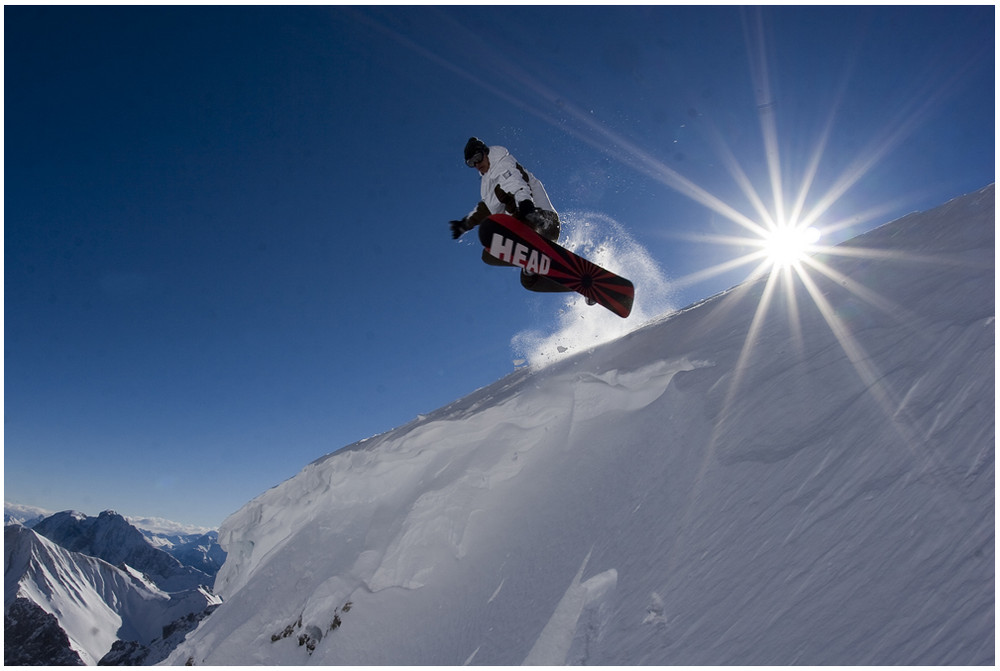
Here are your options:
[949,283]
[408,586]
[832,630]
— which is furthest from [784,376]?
[408,586]

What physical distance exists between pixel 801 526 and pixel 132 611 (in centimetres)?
23191

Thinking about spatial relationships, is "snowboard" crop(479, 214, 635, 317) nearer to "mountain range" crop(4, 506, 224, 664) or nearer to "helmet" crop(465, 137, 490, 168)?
"helmet" crop(465, 137, 490, 168)

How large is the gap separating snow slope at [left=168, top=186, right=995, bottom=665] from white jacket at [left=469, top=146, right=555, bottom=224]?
2326 millimetres

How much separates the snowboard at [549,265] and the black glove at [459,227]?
0.44 meters

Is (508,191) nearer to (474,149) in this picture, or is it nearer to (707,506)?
(474,149)

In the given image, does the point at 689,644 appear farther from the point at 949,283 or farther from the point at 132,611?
the point at 132,611

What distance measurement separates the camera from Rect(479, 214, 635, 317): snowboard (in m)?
6.38

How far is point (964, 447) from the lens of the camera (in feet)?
7.20

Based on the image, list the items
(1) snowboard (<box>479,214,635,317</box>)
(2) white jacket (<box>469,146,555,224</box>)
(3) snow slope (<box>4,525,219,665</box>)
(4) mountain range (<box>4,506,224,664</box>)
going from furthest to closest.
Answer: (3) snow slope (<box>4,525,219,665</box>) < (4) mountain range (<box>4,506,224,664</box>) < (1) snowboard (<box>479,214,635,317</box>) < (2) white jacket (<box>469,146,555,224</box>)

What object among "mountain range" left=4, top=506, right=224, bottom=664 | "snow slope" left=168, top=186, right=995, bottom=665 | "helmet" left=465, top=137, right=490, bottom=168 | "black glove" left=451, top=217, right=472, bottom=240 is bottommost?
"mountain range" left=4, top=506, right=224, bottom=664

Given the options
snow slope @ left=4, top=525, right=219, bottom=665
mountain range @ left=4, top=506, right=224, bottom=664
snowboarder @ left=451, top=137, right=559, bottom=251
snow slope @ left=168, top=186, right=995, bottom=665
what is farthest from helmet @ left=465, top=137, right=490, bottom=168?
snow slope @ left=4, top=525, right=219, bottom=665

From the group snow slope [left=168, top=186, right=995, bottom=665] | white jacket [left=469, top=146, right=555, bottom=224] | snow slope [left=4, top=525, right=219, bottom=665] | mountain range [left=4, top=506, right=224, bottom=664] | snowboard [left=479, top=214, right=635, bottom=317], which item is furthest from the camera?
snow slope [left=4, top=525, right=219, bottom=665]

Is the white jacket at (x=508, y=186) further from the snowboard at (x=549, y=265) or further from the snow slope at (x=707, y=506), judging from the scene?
the snow slope at (x=707, y=506)

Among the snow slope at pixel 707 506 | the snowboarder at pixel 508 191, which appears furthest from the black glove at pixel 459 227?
the snow slope at pixel 707 506
